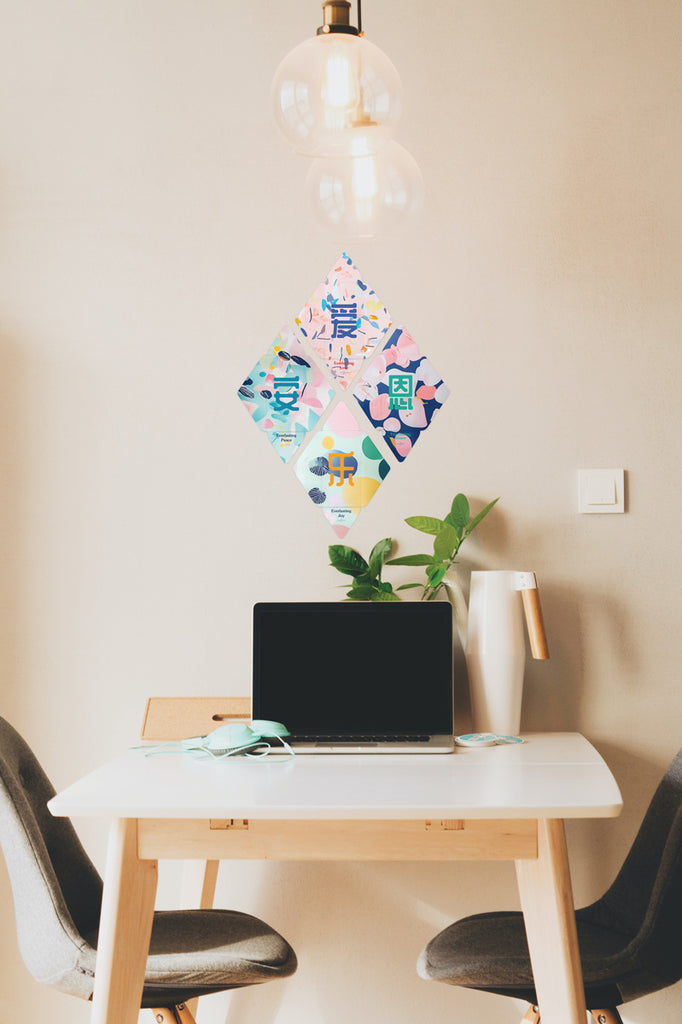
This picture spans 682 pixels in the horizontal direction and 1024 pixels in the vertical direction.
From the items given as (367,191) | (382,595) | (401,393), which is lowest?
(382,595)

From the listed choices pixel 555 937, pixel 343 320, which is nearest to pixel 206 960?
pixel 555 937

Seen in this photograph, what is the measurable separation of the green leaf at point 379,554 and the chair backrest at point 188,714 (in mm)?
358

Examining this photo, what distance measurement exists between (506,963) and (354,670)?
526mm

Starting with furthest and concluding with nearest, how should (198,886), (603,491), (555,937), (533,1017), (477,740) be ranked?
(603,491) → (198,886) → (477,740) → (533,1017) → (555,937)

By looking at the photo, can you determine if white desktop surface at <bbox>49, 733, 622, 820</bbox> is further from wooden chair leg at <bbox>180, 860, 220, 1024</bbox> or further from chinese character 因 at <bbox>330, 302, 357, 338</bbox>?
chinese character 因 at <bbox>330, 302, 357, 338</bbox>

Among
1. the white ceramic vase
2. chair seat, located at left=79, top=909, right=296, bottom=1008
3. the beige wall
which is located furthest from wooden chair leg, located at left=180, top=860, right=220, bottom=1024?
the white ceramic vase

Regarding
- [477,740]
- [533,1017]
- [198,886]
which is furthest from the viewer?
[198,886]

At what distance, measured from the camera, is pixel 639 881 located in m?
1.53

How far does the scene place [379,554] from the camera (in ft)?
5.83

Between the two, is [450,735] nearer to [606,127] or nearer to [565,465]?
[565,465]

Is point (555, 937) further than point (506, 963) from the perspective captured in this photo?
No

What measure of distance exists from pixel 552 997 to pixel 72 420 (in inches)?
55.1

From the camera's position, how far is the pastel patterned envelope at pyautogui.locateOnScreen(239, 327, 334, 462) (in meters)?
1.88

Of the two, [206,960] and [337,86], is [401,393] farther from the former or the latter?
[206,960]
